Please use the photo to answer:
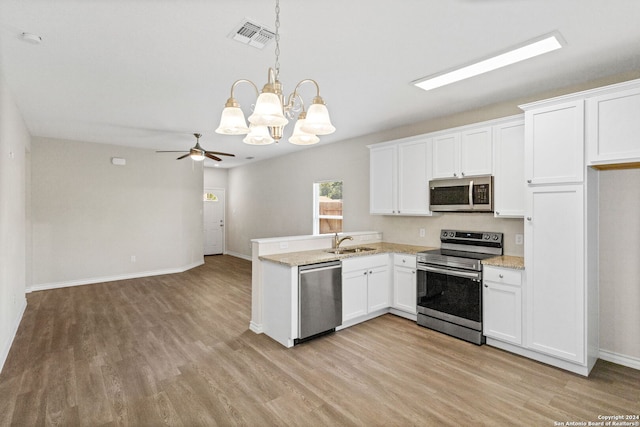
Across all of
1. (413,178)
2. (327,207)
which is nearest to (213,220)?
(327,207)

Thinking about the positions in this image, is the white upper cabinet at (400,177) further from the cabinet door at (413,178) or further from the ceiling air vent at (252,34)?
the ceiling air vent at (252,34)

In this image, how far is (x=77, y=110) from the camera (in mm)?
4098

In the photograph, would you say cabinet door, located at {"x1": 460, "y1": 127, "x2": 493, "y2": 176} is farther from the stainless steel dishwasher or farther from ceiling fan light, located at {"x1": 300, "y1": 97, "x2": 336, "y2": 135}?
ceiling fan light, located at {"x1": 300, "y1": 97, "x2": 336, "y2": 135}

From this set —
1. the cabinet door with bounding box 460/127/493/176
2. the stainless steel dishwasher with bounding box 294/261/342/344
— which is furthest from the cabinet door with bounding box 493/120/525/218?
the stainless steel dishwasher with bounding box 294/261/342/344

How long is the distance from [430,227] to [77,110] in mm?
4911

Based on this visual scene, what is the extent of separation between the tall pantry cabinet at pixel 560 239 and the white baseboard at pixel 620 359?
0.63 ft

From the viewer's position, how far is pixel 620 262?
2.97 meters

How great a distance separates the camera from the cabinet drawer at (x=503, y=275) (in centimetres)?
309

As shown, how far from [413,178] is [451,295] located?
1.61 m

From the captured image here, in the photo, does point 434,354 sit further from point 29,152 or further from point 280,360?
point 29,152

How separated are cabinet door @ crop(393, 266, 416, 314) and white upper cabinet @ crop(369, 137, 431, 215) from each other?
82 centimetres

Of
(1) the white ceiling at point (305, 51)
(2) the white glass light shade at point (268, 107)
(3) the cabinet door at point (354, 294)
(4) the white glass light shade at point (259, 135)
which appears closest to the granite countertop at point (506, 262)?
(3) the cabinet door at point (354, 294)

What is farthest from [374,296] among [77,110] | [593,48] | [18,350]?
[77,110]

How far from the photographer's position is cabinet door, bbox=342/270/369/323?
3.71 metres
